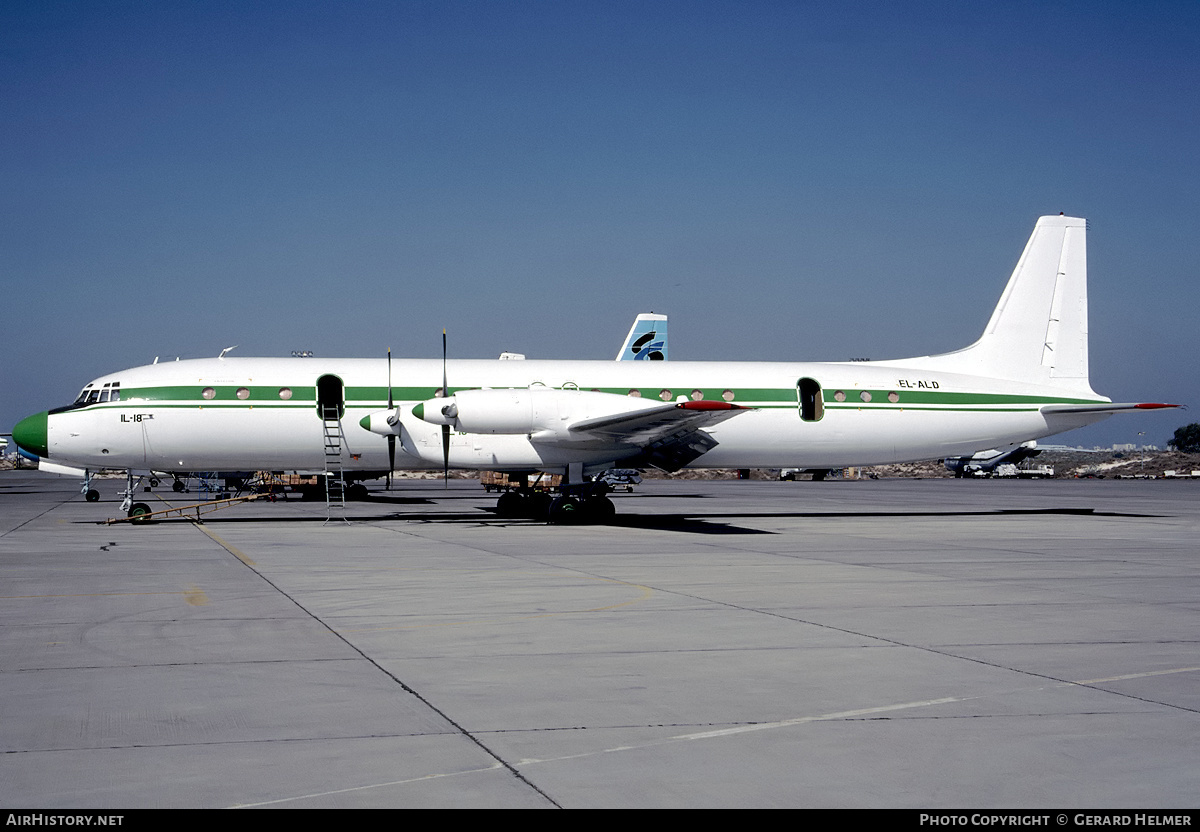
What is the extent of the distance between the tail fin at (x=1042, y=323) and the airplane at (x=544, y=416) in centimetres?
65

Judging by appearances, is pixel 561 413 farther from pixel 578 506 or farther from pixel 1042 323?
pixel 1042 323

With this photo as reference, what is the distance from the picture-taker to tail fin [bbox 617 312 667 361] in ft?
154

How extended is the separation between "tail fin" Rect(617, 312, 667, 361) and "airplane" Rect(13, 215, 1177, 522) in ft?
62.6

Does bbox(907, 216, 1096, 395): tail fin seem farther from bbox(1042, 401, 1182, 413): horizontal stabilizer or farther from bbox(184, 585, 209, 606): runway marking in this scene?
bbox(184, 585, 209, 606): runway marking

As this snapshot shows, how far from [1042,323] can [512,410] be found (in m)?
14.9

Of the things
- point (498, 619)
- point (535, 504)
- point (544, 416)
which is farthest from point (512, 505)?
point (498, 619)

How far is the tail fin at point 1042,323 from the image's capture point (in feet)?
94.5

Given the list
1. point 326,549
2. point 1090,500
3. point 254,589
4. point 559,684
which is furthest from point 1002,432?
point 559,684

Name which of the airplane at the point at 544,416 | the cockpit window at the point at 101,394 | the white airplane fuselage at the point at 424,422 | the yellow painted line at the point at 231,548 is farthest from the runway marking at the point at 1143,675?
the cockpit window at the point at 101,394

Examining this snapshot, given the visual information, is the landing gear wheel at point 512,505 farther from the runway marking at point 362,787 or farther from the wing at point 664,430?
the runway marking at point 362,787

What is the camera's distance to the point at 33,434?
24172 mm

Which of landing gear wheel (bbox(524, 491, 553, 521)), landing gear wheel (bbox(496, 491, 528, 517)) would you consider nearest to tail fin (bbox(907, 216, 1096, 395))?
landing gear wheel (bbox(524, 491, 553, 521))

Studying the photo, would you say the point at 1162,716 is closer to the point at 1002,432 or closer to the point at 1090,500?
the point at 1002,432
